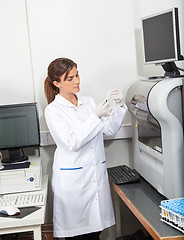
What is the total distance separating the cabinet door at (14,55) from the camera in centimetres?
292

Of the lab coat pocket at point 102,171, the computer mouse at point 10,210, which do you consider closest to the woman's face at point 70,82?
the lab coat pocket at point 102,171

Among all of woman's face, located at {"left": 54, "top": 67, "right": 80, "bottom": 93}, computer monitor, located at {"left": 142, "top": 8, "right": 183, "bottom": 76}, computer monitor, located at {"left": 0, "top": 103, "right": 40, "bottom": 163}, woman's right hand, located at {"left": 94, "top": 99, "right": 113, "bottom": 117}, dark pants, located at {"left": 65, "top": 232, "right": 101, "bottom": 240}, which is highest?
computer monitor, located at {"left": 142, "top": 8, "right": 183, "bottom": 76}

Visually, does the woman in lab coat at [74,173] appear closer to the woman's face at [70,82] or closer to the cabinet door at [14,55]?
the woman's face at [70,82]

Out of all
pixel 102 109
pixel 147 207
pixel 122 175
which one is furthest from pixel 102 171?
pixel 147 207

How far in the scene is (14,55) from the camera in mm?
2943

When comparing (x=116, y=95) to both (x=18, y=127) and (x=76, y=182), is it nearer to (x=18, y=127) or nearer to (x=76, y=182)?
(x=76, y=182)

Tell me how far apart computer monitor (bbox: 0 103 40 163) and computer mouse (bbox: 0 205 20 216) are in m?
0.59

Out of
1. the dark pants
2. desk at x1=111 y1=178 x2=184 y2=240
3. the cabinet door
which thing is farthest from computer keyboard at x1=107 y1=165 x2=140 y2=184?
the cabinet door

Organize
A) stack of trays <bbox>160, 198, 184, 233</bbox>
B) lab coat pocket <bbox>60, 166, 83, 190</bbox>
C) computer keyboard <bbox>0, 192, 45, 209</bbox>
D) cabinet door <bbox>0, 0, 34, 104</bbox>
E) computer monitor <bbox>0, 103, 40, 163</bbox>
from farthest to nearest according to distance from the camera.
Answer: cabinet door <bbox>0, 0, 34, 104</bbox> < computer monitor <bbox>0, 103, 40, 163</bbox> < lab coat pocket <bbox>60, 166, 83, 190</bbox> < computer keyboard <bbox>0, 192, 45, 209</bbox> < stack of trays <bbox>160, 198, 184, 233</bbox>

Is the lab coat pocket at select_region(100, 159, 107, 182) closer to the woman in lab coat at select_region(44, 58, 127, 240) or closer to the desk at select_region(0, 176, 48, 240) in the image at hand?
the woman in lab coat at select_region(44, 58, 127, 240)

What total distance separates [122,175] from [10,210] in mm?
823

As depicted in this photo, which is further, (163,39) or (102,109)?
(102,109)

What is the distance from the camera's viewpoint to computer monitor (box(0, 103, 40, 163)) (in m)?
2.76

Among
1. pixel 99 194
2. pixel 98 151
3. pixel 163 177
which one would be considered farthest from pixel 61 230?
pixel 163 177
